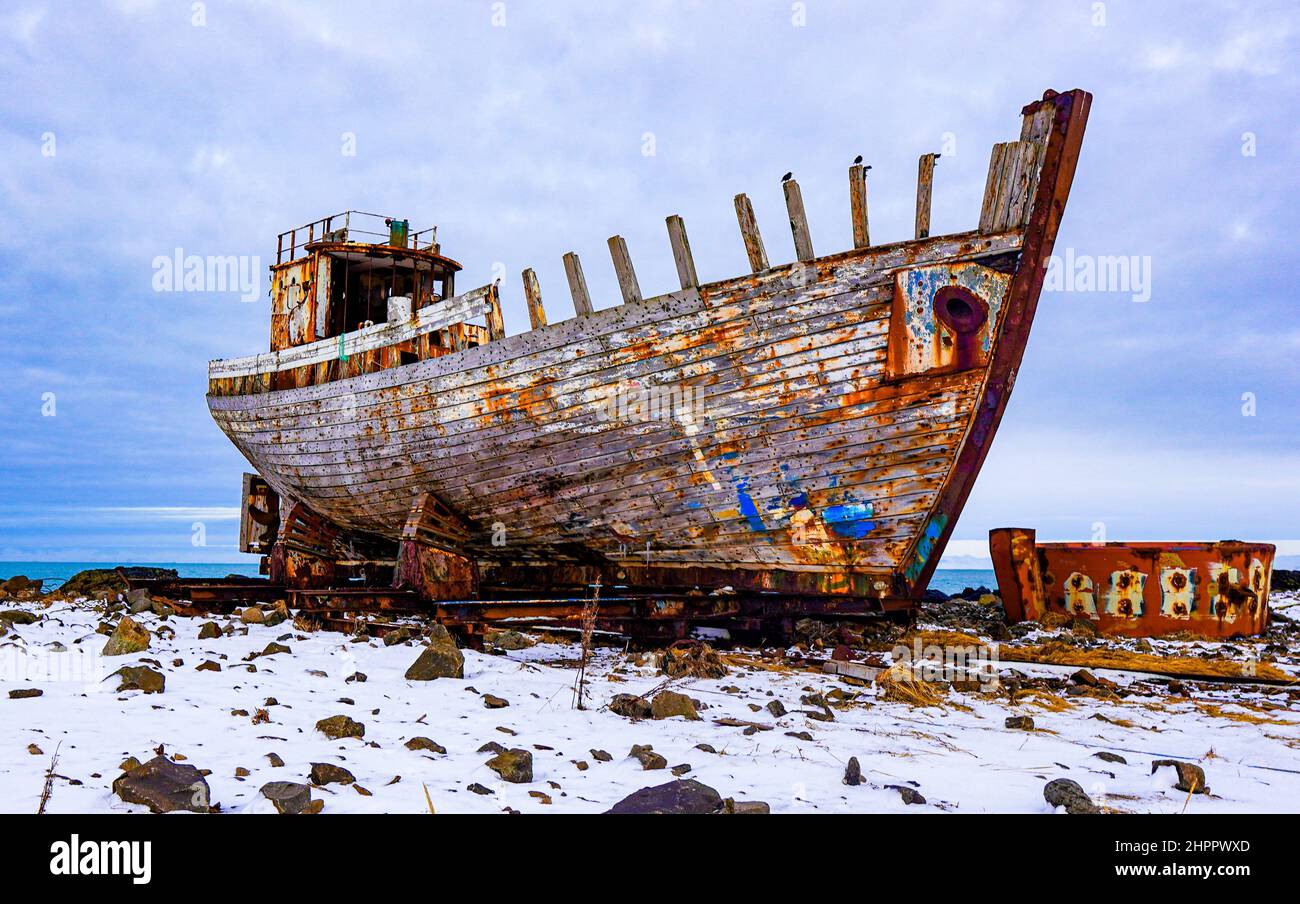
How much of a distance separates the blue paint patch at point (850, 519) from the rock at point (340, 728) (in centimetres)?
457

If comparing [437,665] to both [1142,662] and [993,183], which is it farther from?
[1142,662]

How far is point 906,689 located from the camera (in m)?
5.64

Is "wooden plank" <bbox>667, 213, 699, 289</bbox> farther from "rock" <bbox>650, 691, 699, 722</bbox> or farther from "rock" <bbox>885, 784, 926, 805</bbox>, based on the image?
"rock" <bbox>885, 784, 926, 805</bbox>

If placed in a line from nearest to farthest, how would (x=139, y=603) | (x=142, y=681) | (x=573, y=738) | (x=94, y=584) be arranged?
(x=573, y=738) < (x=142, y=681) < (x=139, y=603) < (x=94, y=584)

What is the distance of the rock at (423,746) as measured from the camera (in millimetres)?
3766

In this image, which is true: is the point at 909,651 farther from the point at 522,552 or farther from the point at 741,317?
the point at 522,552

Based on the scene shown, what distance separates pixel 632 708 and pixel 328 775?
6.34 ft

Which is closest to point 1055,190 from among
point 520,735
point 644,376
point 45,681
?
point 644,376

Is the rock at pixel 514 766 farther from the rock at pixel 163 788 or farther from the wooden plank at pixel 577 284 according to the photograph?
the wooden plank at pixel 577 284

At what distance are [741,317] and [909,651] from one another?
3.51 meters

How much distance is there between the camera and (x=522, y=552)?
9.42 meters

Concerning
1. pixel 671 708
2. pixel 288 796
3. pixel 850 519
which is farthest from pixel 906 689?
pixel 288 796

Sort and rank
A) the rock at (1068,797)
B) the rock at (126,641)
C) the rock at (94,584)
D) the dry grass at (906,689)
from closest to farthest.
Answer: the rock at (1068,797) < the dry grass at (906,689) < the rock at (126,641) < the rock at (94,584)

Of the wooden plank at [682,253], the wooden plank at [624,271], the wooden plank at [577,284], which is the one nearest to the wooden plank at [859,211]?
the wooden plank at [682,253]
